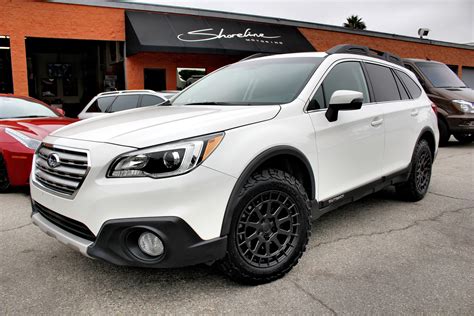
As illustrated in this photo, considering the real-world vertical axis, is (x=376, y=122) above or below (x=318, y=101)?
below

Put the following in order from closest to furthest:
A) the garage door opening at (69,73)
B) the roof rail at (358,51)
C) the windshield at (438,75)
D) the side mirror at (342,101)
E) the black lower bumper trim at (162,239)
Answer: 1. the black lower bumper trim at (162,239)
2. the side mirror at (342,101)
3. the roof rail at (358,51)
4. the windshield at (438,75)
5. the garage door opening at (69,73)

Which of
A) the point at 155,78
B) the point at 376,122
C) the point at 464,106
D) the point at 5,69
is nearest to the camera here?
the point at 376,122

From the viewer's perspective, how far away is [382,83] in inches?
169

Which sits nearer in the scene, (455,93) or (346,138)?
(346,138)

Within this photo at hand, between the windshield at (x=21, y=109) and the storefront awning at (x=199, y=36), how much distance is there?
24.0ft

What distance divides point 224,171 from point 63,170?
1052mm

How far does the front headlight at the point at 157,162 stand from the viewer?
92.7 inches

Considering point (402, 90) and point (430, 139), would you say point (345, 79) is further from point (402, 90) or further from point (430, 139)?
point (430, 139)

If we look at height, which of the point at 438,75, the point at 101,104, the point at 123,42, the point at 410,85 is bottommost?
the point at 101,104

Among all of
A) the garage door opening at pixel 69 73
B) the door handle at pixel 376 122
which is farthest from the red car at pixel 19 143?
the garage door opening at pixel 69 73

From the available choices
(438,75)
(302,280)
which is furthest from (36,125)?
(438,75)

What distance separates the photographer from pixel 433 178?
636cm

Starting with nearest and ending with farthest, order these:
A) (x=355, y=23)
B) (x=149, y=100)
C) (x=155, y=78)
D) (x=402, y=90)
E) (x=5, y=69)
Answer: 1. (x=402, y=90)
2. (x=149, y=100)
3. (x=5, y=69)
4. (x=155, y=78)
5. (x=355, y=23)

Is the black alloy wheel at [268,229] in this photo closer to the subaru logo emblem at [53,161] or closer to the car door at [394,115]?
the subaru logo emblem at [53,161]
